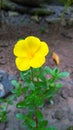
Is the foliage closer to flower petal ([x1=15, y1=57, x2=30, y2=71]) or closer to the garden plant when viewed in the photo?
the garden plant

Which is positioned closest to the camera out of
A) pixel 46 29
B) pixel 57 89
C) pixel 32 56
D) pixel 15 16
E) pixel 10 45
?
pixel 32 56

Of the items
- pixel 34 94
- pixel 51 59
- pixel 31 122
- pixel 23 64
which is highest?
pixel 23 64

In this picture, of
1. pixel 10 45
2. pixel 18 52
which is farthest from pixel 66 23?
pixel 18 52

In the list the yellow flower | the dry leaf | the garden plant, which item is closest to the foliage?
the garden plant

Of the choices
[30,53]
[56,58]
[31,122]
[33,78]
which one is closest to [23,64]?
[30,53]

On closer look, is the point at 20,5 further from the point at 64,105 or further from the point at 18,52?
the point at 18,52

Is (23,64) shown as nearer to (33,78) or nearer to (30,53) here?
(30,53)

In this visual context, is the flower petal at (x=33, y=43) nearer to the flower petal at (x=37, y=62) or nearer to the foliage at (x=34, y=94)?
the flower petal at (x=37, y=62)
